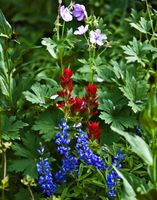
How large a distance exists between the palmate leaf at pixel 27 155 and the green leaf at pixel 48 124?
5cm

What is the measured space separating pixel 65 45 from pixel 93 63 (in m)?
0.14

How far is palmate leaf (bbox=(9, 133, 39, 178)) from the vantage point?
2094 millimetres

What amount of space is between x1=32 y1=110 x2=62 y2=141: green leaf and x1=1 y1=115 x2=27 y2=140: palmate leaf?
0.18 ft

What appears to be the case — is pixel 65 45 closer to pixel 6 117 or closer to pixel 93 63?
pixel 93 63

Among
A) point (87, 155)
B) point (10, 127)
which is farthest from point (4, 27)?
point (87, 155)

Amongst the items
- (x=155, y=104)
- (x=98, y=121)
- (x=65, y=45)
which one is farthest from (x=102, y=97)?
(x=155, y=104)

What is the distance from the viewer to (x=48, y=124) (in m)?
2.17

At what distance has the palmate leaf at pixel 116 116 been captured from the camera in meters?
2.13

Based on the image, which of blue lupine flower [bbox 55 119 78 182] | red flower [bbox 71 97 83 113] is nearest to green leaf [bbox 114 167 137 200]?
blue lupine flower [bbox 55 119 78 182]

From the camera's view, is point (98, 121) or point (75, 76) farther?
point (75, 76)

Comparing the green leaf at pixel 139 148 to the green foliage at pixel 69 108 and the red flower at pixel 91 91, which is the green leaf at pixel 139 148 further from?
the red flower at pixel 91 91

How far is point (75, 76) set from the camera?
246 cm

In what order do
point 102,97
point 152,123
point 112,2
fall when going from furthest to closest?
point 112,2, point 102,97, point 152,123

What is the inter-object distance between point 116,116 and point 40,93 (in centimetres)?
30
